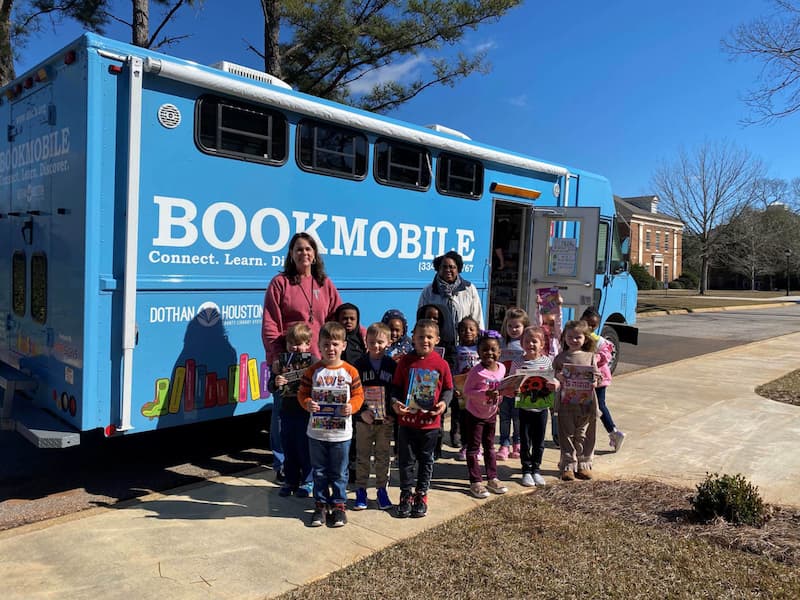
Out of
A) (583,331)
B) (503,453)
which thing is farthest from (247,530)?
(583,331)

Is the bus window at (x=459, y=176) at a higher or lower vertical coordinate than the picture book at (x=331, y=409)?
higher

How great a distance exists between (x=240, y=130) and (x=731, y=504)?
4185 millimetres

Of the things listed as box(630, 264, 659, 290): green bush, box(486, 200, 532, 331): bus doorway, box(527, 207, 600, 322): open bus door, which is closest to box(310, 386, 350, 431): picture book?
box(486, 200, 532, 331): bus doorway

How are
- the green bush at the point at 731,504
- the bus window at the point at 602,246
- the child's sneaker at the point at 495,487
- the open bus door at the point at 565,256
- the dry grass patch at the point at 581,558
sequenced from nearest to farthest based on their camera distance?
1. the dry grass patch at the point at 581,558
2. the green bush at the point at 731,504
3. the child's sneaker at the point at 495,487
4. the open bus door at the point at 565,256
5. the bus window at the point at 602,246

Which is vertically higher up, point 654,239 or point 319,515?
point 654,239

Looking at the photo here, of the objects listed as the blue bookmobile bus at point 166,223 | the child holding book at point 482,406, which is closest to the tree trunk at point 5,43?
the blue bookmobile bus at point 166,223

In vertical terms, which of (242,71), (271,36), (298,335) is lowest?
(298,335)

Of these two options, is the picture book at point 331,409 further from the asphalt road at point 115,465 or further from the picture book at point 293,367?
the asphalt road at point 115,465

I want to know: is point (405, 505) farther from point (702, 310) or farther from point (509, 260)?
point (702, 310)

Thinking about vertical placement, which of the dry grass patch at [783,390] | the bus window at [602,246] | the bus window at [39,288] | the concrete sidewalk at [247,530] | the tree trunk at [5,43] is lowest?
the concrete sidewalk at [247,530]

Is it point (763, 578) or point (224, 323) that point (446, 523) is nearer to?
point (763, 578)

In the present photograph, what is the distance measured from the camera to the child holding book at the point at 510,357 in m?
5.05

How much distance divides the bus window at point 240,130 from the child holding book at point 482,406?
7.07 feet

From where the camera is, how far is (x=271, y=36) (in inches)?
470
